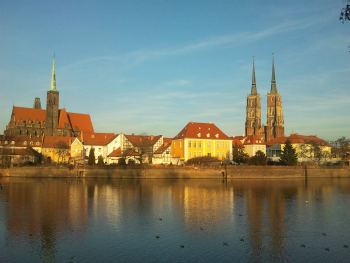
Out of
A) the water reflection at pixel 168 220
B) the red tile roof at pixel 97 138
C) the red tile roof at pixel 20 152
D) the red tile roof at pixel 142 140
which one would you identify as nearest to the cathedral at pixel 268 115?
the red tile roof at pixel 142 140

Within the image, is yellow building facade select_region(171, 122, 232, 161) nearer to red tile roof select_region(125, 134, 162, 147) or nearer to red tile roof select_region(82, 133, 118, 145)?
red tile roof select_region(125, 134, 162, 147)

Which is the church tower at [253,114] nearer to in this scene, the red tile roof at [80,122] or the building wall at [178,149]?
the building wall at [178,149]

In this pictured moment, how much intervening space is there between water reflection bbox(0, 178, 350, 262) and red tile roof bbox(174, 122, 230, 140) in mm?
35570

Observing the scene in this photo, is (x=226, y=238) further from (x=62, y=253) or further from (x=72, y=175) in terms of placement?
(x=72, y=175)

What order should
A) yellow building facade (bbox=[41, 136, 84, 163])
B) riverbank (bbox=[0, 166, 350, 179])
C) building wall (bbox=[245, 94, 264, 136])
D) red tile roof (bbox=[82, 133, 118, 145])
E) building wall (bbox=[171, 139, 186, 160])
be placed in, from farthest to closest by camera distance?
1. building wall (bbox=[245, 94, 264, 136])
2. red tile roof (bbox=[82, 133, 118, 145])
3. yellow building facade (bbox=[41, 136, 84, 163])
4. building wall (bbox=[171, 139, 186, 160])
5. riverbank (bbox=[0, 166, 350, 179])

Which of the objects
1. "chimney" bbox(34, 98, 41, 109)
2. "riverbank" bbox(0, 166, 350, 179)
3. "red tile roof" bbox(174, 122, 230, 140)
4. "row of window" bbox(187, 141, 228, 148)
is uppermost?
"chimney" bbox(34, 98, 41, 109)

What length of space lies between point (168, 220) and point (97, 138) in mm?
66253

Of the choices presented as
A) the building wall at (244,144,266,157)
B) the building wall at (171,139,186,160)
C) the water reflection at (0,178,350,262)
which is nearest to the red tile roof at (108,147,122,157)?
the building wall at (171,139,186,160)

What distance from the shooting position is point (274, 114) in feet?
435

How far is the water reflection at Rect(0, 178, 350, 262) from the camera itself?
23453mm

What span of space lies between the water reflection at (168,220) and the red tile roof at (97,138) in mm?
43031

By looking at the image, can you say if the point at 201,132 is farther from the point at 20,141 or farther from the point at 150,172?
the point at 20,141

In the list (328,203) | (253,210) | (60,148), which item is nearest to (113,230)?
(253,210)

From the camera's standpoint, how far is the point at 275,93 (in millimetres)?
135250
